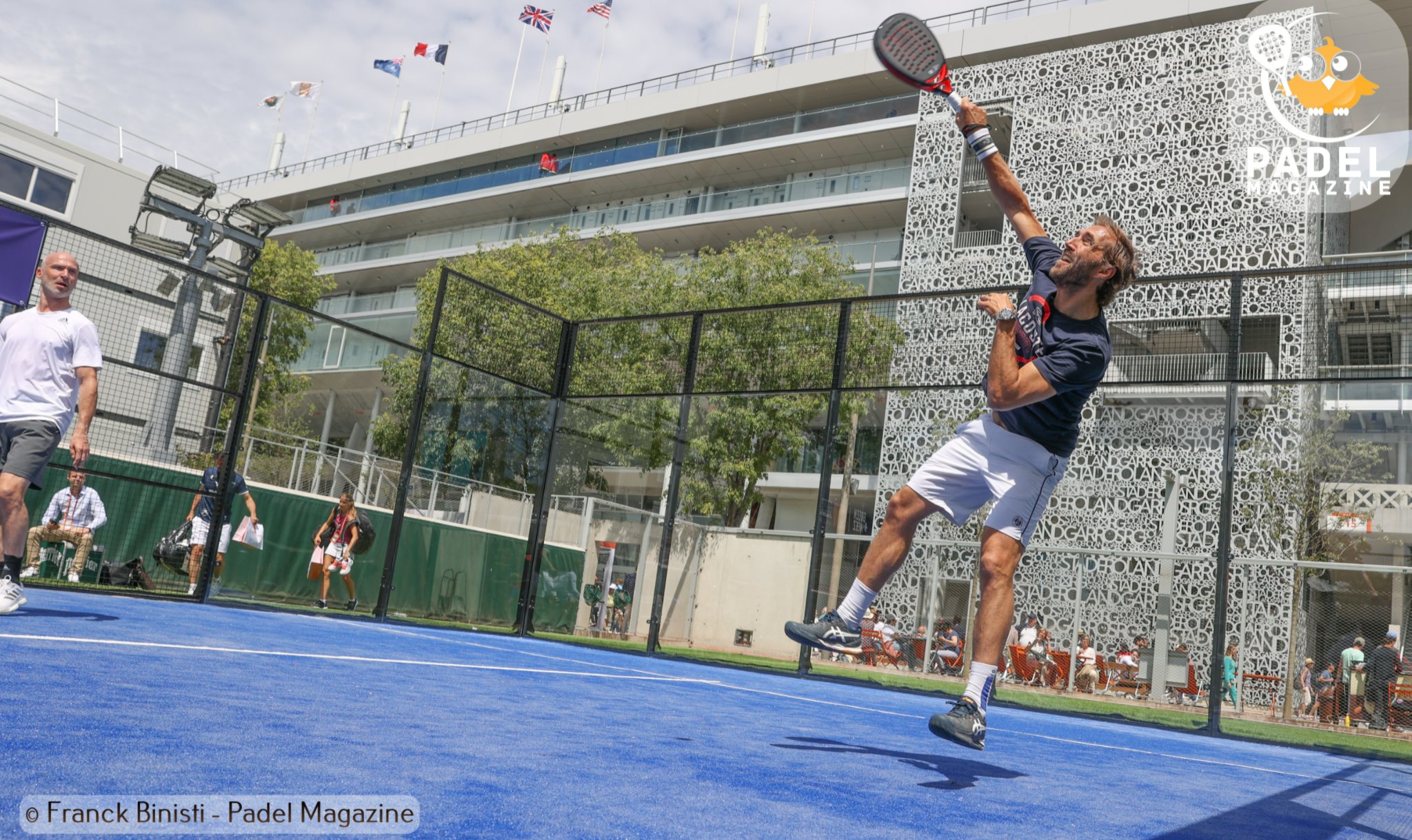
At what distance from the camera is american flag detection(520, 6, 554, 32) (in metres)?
41.8

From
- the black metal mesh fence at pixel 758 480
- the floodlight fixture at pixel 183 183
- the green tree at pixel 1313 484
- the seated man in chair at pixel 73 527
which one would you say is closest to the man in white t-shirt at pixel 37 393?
the black metal mesh fence at pixel 758 480

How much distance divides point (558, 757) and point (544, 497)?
28.7ft

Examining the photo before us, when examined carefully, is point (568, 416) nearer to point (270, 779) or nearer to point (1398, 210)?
point (270, 779)

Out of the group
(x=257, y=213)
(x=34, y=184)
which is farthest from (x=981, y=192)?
(x=34, y=184)

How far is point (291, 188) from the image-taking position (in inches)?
Answer: 1996

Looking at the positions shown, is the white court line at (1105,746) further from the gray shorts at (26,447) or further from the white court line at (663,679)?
the gray shorts at (26,447)

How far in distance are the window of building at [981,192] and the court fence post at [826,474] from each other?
63.0 ft

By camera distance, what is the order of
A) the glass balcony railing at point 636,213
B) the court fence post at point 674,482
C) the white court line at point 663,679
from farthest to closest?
1. the glass balcony railing at point 636,213
2. the court fence post at point 674,482
3. the white court line at point 663,679

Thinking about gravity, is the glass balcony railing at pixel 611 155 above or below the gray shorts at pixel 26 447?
above

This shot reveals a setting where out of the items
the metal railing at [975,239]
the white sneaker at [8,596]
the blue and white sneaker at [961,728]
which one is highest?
the metal railing at [975,239]

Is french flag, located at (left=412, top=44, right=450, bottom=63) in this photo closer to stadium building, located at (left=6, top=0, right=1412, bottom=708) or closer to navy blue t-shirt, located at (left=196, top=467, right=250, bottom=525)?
stadium building, located at (left=6, top=0, right=1412, bottom=708)

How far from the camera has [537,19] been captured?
42031mm

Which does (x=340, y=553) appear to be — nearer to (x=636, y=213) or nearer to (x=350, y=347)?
(x=350, y=347)

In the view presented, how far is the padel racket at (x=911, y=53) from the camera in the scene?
15.8 ft
